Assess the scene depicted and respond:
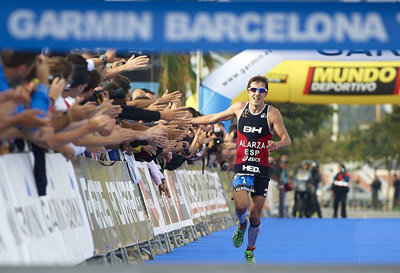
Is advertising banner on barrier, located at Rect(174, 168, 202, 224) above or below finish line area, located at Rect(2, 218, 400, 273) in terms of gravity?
above

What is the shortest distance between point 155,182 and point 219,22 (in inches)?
266

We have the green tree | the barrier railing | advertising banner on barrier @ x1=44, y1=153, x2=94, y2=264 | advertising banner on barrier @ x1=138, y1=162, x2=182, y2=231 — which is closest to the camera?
the barrier railing

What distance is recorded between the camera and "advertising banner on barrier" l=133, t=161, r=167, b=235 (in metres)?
13.6

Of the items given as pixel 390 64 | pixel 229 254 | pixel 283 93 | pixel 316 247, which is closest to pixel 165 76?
pixel 283 93

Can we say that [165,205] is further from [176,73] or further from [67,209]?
[176,73]

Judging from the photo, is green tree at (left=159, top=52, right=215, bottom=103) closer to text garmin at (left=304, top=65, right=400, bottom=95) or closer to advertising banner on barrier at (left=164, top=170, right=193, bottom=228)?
text garmin at (left=304, top=65, right=400, bottom=95)

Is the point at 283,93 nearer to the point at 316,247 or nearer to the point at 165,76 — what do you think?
the point at 165,76

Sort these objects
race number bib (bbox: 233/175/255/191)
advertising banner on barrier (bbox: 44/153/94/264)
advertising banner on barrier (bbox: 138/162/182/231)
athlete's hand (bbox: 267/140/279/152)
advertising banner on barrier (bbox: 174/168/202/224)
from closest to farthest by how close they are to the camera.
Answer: advertising banner on barrier (bbox: 44/153/94/264), athlete's hand (bbox: 267/140/279/152), race number bib (bbox: 233/175/255/191), advertising banner on barrier (bbox: 138/162/182/231), advertising banner on barrier (bbox: 174/168/202/224)

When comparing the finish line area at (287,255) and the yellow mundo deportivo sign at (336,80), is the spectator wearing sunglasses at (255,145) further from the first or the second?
the yellow mundo deportivo sign at (336,80)

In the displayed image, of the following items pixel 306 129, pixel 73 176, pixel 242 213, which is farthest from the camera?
pixel 306 129

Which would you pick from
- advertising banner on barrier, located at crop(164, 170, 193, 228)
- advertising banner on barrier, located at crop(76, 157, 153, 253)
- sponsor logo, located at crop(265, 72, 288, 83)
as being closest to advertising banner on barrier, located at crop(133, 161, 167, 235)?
advertising banner on barrier, located at crop(76, 157, 153, 253)

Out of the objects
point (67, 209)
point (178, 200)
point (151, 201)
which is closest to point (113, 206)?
point (67, 209)

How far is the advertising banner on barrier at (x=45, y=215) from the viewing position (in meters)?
7.45

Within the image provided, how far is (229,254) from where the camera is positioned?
13.7 metres
